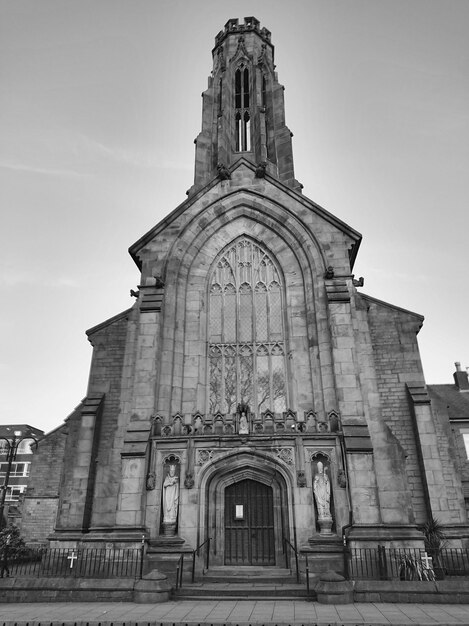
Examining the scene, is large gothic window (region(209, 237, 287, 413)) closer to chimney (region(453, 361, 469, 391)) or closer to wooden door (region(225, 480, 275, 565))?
wooden door (region(225, 480, 275, 565))

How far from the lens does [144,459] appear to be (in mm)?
16234

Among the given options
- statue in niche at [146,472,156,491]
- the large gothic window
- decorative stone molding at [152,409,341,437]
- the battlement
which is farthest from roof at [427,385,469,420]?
the battlement

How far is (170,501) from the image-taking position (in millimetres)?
15883

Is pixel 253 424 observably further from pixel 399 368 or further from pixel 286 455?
pixel 399 368

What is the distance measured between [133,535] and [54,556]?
2.94 meters

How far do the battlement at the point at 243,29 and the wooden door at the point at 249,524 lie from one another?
1081 inches

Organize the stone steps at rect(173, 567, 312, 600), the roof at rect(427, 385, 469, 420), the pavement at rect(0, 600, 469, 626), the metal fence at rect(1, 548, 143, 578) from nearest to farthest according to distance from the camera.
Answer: the pavement at rect(0, 600, 469, 626), the stone steps at rect(173, 567, 312, 600), the metal fence at rect(1, 548, 143, 578), the roof at rect(427, 385, 469, 420)

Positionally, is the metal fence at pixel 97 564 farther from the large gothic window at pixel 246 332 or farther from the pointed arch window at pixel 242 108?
the pointed arch window at pixel 242 108

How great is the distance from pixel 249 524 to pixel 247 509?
18.8 inches

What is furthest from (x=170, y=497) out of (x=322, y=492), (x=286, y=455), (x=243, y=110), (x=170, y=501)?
(x=243, y=110)

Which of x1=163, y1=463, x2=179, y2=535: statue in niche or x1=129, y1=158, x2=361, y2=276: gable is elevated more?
x1=129, y1=158, x2=361, y2=276: gable

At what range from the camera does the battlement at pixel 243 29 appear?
30391mm

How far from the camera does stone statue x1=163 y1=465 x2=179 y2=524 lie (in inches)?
617

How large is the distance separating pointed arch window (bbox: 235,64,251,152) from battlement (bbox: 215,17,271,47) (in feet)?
10.2
